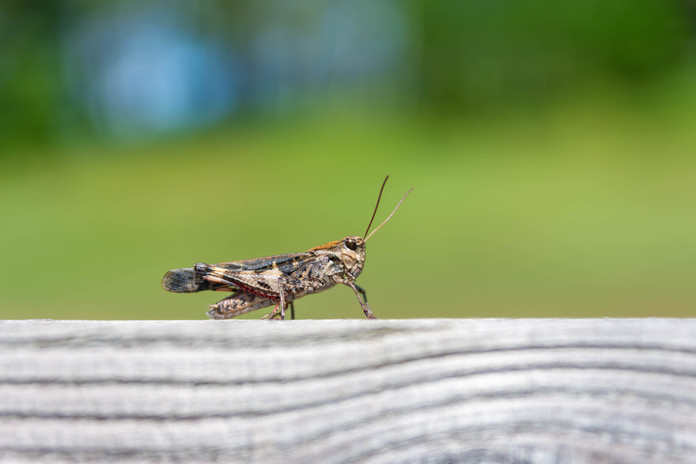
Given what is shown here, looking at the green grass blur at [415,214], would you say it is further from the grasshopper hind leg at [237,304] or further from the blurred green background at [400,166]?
the grasshopper hind leg at [237,304]

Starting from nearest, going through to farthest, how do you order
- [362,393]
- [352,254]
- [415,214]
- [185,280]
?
[362,393]
[185,280]
[352,254]
[415,214]

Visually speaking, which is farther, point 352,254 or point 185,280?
point 352,254

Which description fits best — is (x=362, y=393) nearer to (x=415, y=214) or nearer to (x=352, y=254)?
(x=352, y=254)

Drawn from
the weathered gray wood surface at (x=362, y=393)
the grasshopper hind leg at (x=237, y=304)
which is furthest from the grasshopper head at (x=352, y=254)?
the weathered gray wood surface at (x=362, y=393)

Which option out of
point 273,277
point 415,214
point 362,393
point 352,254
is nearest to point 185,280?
point 273,277

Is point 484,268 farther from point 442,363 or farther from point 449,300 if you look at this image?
point 442,363

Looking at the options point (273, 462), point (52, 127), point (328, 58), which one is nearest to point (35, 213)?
point (52, 127)
